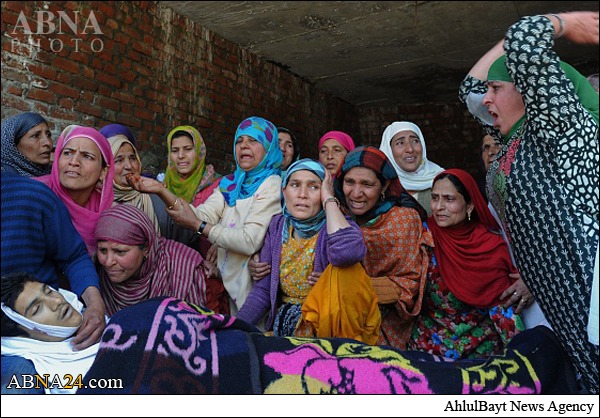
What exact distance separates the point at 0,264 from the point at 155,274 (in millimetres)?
814

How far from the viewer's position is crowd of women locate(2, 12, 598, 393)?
1330 millimetres

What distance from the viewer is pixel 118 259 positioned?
6.93 feet

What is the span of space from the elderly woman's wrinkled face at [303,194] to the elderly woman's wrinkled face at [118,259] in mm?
646

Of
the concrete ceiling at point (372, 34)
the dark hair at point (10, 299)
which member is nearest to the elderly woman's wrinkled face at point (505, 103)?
the dark hair at point (10, 299)

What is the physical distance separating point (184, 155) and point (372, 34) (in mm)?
2316

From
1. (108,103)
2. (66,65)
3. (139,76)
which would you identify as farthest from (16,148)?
(139,76)

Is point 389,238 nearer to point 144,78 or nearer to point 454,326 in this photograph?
point 454,326

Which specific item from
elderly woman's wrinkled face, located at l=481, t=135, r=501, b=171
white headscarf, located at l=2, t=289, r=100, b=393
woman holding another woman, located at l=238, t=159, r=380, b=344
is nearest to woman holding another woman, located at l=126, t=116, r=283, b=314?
woman holding another woman, located at l=238, t=159, r=380, b=344

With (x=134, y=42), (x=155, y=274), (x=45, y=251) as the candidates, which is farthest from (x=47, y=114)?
(x=45, y=251)

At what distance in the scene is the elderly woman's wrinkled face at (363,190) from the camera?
2375 millimetres

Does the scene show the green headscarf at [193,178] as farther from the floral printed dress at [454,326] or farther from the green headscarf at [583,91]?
the green headscarf at [583,91]

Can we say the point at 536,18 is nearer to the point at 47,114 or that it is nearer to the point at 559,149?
the point at 559,149

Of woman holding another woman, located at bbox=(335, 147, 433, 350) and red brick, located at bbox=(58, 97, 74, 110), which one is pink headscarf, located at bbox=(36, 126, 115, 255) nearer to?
woman holding another woman, located at bbox=(335, 147, 433, 350)

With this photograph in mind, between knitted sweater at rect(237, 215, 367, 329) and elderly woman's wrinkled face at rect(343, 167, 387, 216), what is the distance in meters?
0.24
